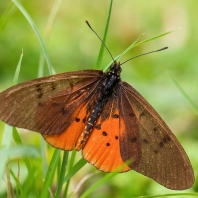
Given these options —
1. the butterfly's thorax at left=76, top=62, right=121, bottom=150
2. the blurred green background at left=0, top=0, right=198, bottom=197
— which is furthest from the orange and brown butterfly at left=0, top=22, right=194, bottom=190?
the blurred green background at left=0, top=0, right=198, bottom=197

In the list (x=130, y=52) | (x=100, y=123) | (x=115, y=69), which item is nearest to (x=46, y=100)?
(x=100, y=123)

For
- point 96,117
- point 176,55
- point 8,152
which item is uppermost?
point 176,55

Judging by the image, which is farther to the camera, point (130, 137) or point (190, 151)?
point (190, 151)

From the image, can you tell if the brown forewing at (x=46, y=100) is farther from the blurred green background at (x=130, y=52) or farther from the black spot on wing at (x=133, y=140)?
the blurred green background at (x=130, y=52)

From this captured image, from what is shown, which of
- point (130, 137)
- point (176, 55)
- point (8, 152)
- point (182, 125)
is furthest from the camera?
point (176, 55)

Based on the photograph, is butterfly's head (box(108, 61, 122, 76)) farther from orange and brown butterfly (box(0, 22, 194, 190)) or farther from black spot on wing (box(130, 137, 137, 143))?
black spot on wing (box(130, 137, 137, 143))

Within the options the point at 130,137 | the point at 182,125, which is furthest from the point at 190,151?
the point at 130,137

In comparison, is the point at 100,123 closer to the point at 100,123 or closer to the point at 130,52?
the point at 100,123

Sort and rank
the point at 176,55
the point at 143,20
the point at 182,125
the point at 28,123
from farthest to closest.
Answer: the point at 143,20 < the point at 176,55 < the point at 182,125 < the point at 28,123

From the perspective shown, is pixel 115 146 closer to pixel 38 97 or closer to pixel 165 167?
pixel 165 167

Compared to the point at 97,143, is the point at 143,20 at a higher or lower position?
higher
